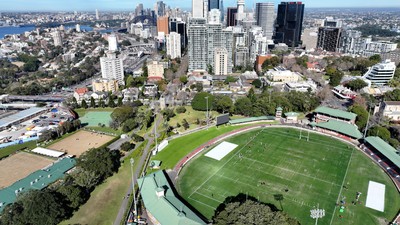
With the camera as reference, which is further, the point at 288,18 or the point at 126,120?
the point at 288,18

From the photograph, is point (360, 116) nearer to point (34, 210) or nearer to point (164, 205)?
point (164, 205)

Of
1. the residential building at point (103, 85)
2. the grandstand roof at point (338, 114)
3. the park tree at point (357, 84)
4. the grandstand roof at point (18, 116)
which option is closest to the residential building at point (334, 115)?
the grandstand roof at point (338, 114)

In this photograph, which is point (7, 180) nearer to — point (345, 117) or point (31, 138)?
point (31, 138)

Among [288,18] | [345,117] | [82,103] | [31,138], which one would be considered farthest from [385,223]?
[288,18]

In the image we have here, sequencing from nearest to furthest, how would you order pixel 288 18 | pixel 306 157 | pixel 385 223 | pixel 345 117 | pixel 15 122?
pixel 385 223 → pixel 306 157 → pixel 345 117 → pixel 15 122 → pixel 288 18

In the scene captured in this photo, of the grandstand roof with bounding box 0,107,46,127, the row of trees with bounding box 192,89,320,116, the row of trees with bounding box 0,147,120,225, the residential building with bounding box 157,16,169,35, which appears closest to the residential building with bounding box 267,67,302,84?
the row of trees with bounding box 192,89,320,116

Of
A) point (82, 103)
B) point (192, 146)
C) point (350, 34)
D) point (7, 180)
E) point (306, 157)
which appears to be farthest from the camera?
point (350, 34)

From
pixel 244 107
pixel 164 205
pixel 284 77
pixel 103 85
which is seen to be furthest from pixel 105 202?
pixel 284 77

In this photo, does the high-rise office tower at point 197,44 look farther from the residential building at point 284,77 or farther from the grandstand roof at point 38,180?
the grandstand roof at point 38,180
